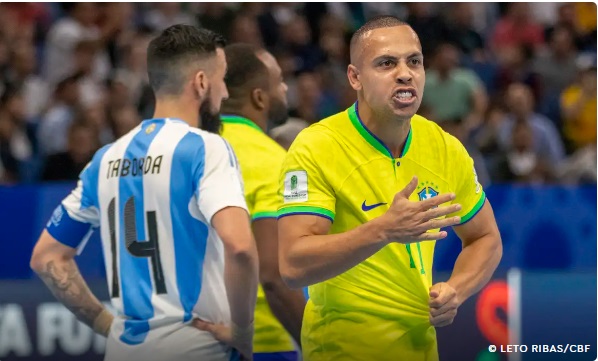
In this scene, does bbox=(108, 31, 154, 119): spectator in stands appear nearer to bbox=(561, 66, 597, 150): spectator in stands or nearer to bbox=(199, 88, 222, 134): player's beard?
bbox=(561, 66, 597, 150): spectator in stands

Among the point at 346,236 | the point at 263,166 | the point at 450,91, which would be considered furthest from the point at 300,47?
the point at 346,236

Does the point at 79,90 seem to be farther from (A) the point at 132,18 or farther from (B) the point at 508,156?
(B) the point at 508,156

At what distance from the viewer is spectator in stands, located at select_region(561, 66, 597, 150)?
521 inches

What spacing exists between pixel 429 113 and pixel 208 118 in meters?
6.55

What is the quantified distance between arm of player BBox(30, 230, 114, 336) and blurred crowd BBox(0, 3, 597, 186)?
5721mm

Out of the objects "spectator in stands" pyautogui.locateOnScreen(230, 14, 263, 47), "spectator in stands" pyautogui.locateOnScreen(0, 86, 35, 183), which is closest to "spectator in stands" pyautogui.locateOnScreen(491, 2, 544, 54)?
"spectator in stands" pyautogui.locateOnScreen(230, 14, 263, 47)

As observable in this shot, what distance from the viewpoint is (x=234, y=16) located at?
13.4 m

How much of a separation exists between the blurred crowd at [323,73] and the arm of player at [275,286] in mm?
5668

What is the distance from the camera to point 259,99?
6016 mm

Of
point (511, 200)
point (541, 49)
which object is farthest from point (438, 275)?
point (541, 49)

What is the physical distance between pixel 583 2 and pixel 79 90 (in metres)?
6.78

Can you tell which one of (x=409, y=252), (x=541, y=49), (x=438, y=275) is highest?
(x=541, y=49)

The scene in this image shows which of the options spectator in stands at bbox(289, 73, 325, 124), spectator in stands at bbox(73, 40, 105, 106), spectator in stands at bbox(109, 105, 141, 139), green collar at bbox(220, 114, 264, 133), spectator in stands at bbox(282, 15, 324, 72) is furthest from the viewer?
spectator in stands at bbox(282, 15, 324, 72)

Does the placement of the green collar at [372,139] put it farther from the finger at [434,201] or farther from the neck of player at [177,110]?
the neck of player at [177,110]
